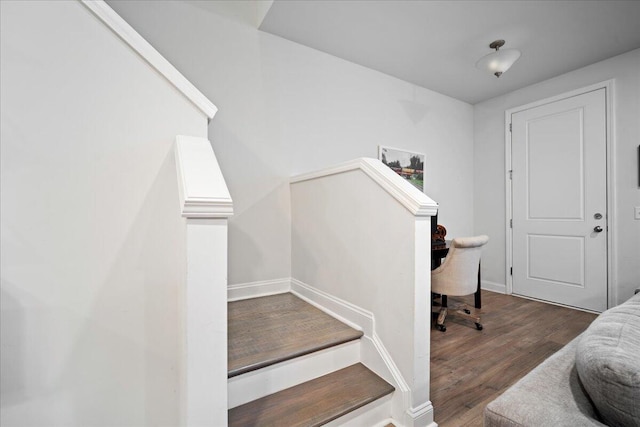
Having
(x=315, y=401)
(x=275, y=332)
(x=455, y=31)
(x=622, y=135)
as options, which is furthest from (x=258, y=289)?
(x=622, y=135)

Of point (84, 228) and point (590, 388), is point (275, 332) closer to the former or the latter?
point (84, 228)

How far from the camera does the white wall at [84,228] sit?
108 centimetres

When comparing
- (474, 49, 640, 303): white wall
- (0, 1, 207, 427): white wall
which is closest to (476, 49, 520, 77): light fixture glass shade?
(474, 49, 640, 303): white wall

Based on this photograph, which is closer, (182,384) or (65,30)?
(182,384)

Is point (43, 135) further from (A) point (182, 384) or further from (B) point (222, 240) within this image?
(A) point (182, 384)

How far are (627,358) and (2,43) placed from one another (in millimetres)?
2154

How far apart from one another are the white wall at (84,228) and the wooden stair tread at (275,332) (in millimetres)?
378

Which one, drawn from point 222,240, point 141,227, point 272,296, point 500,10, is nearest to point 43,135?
point 141,227

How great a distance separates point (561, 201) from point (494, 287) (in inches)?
53.7

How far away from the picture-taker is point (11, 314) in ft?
3.51

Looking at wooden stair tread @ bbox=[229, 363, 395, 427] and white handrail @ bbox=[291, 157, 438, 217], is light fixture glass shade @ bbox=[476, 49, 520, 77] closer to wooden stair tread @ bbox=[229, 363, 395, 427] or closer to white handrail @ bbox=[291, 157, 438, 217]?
white handrail @ bbox=[291, 157, 438, 217]

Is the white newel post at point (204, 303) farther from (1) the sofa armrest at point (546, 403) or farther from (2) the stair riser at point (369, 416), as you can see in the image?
(1) the sofa armrest at point (546, 403)

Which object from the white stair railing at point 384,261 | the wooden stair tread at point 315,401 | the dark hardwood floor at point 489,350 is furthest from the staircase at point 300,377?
the dark hardwood floor at point 489,350

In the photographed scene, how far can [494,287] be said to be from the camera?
3.89 meters
